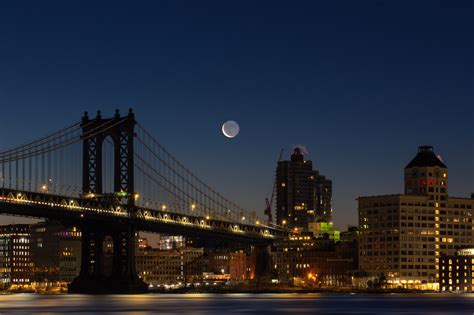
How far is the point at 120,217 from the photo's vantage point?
479 feet

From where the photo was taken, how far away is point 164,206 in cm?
15888

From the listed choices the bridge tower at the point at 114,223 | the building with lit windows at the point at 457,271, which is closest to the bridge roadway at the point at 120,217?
the bridge tower at the point at 114,223

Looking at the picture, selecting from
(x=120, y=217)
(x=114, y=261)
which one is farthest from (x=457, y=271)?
(x=120, y=217)

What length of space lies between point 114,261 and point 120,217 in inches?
297

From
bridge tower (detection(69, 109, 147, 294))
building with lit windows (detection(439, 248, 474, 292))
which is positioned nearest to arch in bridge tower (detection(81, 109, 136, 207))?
bridge tower (detection(69, 109, 147, 294))

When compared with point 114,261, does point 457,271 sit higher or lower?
lower

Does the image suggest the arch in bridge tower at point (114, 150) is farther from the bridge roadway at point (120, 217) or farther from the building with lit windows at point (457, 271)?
the building with lit windows at point (457, 271)

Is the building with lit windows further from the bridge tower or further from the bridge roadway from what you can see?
the bridge tower

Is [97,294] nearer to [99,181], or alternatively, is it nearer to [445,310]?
[99,181]

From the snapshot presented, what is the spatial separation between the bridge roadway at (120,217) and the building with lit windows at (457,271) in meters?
29.7

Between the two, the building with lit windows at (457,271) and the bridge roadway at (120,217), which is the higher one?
the bridge roadway at (120,217)

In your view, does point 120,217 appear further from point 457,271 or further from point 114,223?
point 457,271

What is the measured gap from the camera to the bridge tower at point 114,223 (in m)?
148

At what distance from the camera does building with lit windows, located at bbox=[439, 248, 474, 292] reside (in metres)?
191
